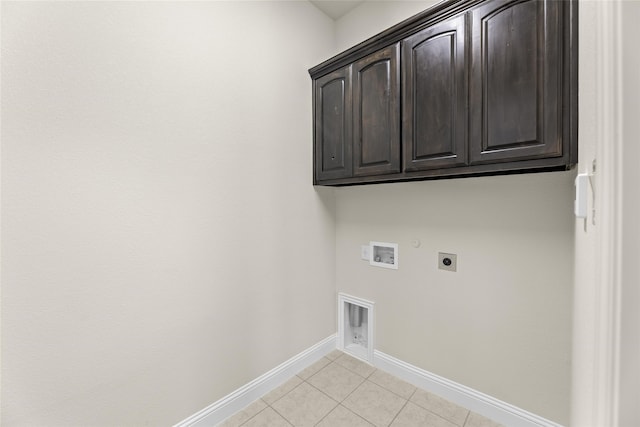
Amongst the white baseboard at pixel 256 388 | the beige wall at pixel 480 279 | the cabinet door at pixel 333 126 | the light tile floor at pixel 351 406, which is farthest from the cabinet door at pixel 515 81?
the white baseboard at pixel 256 388

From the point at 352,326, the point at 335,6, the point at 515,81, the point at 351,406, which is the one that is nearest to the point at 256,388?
the point at 351,406

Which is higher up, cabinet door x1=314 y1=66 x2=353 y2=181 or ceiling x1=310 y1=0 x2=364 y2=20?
ceiling x1=310 y1=0 x2=364 y2=20

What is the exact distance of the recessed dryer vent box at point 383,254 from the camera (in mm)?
1933

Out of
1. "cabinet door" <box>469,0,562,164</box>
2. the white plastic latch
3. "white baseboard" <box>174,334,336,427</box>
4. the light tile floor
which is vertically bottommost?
the light tile floor

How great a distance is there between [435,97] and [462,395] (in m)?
1.84

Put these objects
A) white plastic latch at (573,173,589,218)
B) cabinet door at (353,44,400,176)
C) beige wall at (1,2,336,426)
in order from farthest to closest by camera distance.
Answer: cabinet door at (353,44,400,176) → beige wall at (1,2,336,426) → white plastic latch at (573,173,589,218)

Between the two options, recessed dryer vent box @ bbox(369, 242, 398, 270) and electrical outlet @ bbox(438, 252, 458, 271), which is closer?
electrical outlet @ bbox(438, 252, 458, 271)

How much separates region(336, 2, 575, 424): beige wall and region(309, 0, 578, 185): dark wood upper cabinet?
0.30 metres

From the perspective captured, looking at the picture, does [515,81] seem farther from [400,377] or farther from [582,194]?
[400,377]

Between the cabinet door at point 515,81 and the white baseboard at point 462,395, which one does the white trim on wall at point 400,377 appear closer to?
the white baseboard at point 462,395

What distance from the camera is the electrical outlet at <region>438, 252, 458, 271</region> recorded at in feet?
5.41

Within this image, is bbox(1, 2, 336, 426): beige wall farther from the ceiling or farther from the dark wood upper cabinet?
the dark wood upper cabinet

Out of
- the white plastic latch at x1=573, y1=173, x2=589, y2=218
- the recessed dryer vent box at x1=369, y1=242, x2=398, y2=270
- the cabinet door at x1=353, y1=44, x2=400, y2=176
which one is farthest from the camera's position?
the recessed dryer vent box at x1=369, y1=242, x2=398, y2=270

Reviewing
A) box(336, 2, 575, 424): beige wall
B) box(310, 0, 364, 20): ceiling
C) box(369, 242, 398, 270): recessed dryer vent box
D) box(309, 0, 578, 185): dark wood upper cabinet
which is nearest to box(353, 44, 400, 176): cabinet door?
box(309, 0, 578, 185): dark wood upper cabinet
